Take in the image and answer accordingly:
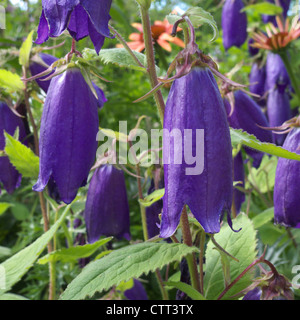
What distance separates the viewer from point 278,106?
1.77m

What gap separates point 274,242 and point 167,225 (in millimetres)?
980

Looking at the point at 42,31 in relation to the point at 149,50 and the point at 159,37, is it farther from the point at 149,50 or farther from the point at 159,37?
the point at 159,37

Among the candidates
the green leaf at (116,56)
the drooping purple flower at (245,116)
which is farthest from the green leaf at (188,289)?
the drooping purple flower at (245,116)

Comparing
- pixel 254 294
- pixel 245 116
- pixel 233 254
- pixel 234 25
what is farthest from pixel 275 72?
pixel 254 294

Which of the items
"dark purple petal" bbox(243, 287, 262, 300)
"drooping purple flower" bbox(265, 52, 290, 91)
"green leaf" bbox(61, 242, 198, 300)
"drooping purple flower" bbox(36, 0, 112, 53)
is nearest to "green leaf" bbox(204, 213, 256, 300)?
"dark purple petal" bbox(243, 287, 262, 300)

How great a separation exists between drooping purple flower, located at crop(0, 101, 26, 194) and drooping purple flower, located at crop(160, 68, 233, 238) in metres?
0.55

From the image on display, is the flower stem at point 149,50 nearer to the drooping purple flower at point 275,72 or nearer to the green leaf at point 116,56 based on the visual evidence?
the green leaf at point 116,56

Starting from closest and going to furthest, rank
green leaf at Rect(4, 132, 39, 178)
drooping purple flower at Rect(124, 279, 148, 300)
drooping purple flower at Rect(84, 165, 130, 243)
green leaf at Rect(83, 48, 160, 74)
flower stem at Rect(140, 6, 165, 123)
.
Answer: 1. flower stem at Rect(140, 6, 165, 123)
2. green leaf at Rect(83, 48, 160, 74)
3. green leaf at Rect(4, 132, 39, 178)
4. drooping purple flower at Rect(84, 165, 130, 243)
5. drooping purple flower at Rect(124, 279, 148, 300)

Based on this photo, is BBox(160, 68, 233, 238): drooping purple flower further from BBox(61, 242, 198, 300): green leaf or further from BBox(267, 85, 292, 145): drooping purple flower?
BBox(267, 85, 292, 145): drooping purple flower

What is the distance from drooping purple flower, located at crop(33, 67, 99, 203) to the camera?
74cm

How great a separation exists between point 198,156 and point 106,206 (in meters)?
0.49

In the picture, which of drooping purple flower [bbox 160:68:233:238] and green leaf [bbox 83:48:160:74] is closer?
drooping purple flower [bbox 160:68:233:238]

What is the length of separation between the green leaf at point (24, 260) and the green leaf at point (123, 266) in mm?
119

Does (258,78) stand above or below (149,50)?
below
